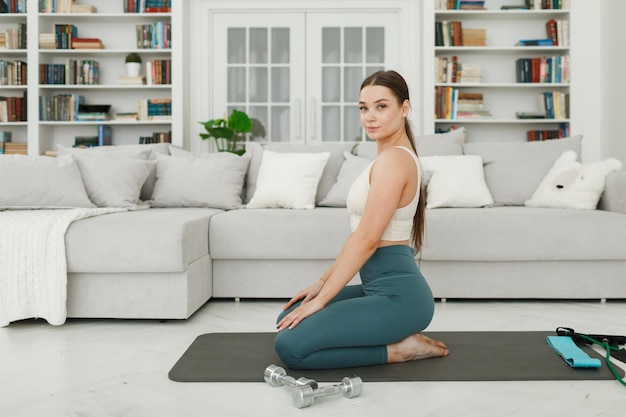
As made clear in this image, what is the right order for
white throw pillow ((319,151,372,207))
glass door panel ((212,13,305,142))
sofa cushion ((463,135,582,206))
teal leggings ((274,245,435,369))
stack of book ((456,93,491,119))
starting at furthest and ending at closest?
glass door panel ((212,13,305,142))
stack of book ((456,93,491,119))
sofa cushion ((463,135,582,206))
white throw pillow ((319,151,372,207))
teal leggings ((274,245,435,369))

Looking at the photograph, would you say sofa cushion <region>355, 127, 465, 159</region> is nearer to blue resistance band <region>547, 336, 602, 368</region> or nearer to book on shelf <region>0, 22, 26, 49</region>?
blue resistance band <region>547, 336, 602, 368</region>

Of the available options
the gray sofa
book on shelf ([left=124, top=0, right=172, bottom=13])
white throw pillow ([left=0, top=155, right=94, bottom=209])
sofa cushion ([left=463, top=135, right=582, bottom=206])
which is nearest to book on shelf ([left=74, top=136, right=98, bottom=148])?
book on shelf ([left=124, top=0, right=172, bottom=13])

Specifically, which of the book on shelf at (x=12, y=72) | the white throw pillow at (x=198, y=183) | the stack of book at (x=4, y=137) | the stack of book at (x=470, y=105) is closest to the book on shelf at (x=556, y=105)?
the stack of book at (x=470, y=105)

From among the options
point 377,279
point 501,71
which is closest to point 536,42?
point 501,71

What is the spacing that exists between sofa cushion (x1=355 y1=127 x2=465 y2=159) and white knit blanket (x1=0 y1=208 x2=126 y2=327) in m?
2.04

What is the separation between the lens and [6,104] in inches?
A: 231

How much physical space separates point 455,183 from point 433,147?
461 mm

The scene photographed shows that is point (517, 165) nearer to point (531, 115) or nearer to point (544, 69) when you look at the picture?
point (531, 115)

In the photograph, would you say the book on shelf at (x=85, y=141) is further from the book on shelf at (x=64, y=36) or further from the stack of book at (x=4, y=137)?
the book on shelf at (x=64, y=36)

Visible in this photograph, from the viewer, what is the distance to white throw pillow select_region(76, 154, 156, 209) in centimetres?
371

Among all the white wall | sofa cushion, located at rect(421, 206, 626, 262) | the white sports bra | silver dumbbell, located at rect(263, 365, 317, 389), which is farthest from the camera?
the white wall

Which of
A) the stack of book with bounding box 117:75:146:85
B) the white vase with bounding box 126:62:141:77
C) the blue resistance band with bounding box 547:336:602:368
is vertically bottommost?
the blue resistance band with bounding box 547:336:602:368

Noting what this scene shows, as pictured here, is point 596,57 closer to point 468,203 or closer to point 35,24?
point 468,203

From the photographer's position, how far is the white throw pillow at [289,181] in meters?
3.80
